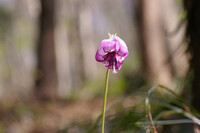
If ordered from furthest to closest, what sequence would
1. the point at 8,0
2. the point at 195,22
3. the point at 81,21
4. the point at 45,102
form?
Result: the point at 8,0, the point at 81,21, the point at 45,102, the point at 195,22

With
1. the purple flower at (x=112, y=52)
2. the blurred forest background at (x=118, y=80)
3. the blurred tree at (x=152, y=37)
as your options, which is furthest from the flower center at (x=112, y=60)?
the blurred tree at (x=152, y=37)

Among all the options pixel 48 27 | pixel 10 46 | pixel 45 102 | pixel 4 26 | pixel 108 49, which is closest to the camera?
pixel 108 49

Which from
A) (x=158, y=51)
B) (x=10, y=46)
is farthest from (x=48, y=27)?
(x=10, y=46)

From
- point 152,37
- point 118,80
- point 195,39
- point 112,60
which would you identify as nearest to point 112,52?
point 112,60

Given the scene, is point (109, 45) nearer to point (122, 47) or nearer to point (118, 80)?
point (122, 47)

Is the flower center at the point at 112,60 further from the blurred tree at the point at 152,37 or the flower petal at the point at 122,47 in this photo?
the blurred tree at the point at 152,37

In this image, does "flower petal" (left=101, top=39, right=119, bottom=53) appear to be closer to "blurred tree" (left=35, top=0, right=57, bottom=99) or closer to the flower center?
the flower center

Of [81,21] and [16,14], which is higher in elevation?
[16,14]

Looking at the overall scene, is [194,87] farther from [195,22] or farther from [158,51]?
[158,51]
